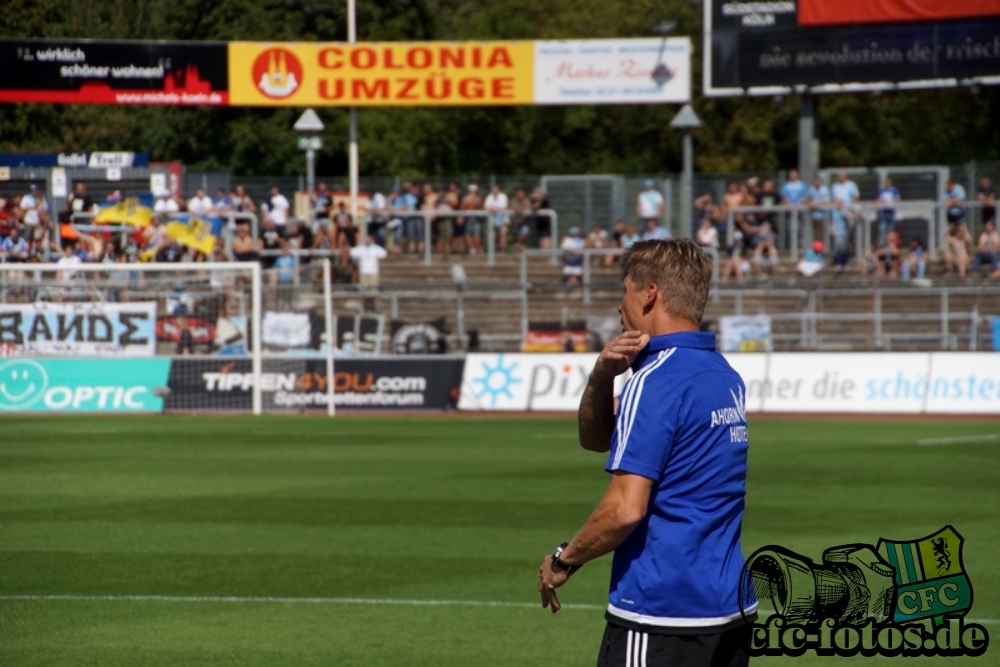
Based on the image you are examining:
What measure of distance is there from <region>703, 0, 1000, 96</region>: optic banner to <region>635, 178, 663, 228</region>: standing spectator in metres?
3.53

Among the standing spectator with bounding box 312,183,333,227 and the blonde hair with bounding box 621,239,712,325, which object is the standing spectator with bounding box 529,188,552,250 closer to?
the standing spectator with bounding box 312,183,333,227

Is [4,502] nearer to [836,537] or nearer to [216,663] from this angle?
[216,663]

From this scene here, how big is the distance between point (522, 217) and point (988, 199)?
11315 mm

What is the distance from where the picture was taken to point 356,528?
11.7 metres

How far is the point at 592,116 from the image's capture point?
63938mm

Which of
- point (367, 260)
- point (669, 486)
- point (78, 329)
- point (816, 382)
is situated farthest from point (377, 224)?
point (669, 486)

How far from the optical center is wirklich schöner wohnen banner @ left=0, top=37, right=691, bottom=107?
35656 millimetres

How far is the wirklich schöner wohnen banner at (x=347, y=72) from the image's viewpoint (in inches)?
1404

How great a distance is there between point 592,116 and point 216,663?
5820 centimetres

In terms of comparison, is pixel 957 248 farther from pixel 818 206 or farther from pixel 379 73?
pixel 379 73

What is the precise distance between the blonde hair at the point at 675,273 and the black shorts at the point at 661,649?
3.35 ft

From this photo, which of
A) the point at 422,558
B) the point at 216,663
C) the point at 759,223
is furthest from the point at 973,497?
the point at 759,223

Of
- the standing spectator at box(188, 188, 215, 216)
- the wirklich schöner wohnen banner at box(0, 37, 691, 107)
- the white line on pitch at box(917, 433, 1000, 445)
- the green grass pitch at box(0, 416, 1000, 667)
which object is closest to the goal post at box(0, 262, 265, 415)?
the green grass pitch at box(0, 416, 1000, 667)

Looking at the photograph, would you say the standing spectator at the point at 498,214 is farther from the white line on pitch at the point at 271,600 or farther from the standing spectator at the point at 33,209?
the white line on pitch at the point at 271,600
